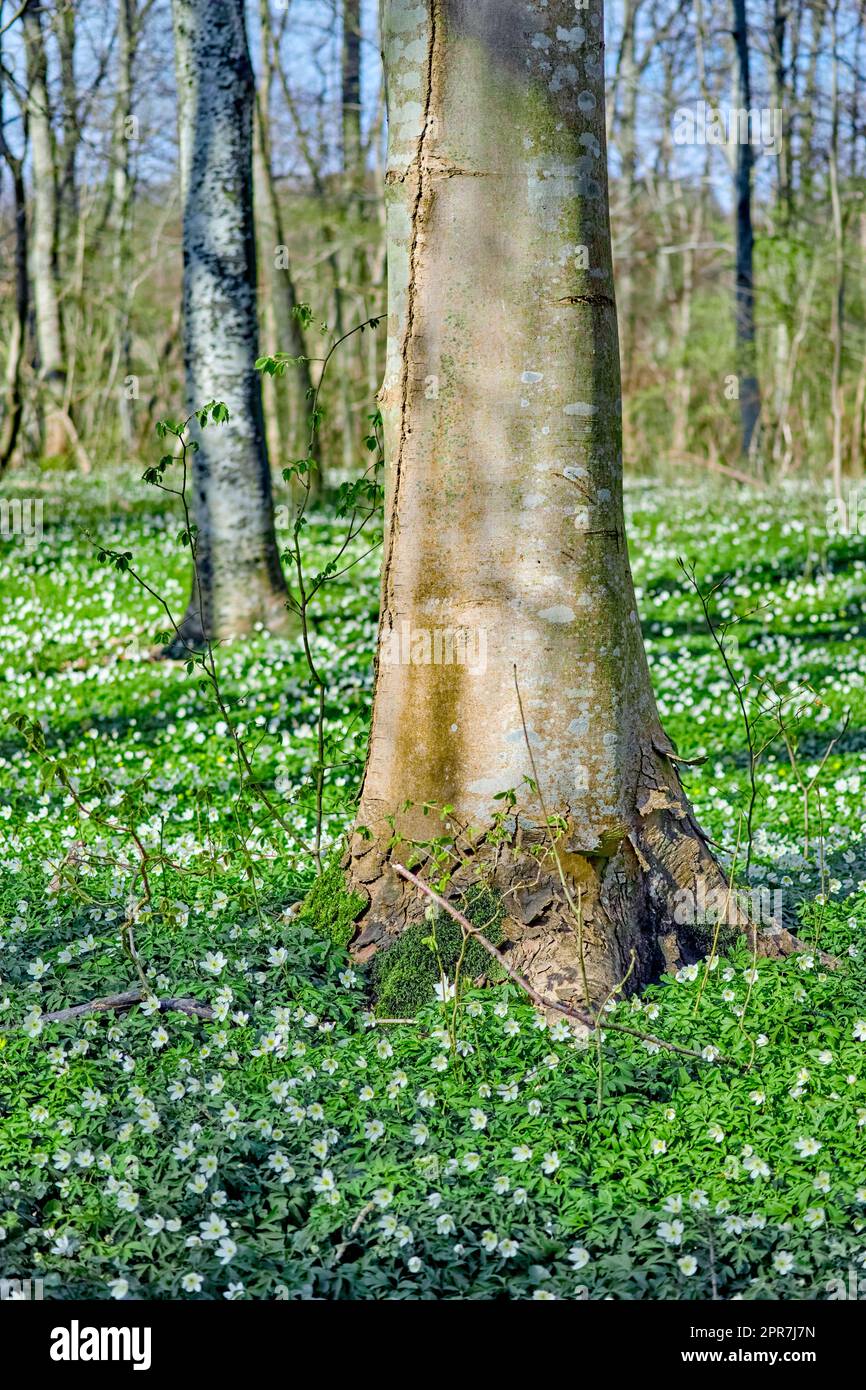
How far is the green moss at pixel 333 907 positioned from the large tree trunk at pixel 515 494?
0.16 feet

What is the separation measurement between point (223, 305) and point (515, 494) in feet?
18.8

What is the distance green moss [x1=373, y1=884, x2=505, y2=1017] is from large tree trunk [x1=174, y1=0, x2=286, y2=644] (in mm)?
5205

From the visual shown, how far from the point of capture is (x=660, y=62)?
25547mm

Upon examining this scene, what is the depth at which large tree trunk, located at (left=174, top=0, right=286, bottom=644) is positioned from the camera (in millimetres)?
8422

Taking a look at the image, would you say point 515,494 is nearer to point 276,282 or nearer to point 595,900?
point 595,900

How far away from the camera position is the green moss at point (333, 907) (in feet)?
12.0

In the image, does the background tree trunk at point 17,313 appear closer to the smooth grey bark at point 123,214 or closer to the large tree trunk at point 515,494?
the smooth grey bark at point 123,214

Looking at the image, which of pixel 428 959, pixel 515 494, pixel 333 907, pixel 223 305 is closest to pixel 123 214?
pixel 223 305

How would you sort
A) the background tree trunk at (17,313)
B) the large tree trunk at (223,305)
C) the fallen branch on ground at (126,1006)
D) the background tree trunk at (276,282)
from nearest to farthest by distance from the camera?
the fallen branch on ground at (126,1006)
the large tree trunk at (223,305)
the background tree trunk at (17,313)
the background tree trunk at (276,282)

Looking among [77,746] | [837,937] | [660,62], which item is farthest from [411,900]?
[660,62]

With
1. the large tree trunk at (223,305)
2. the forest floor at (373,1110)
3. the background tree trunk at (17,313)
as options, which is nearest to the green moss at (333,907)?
the forest floor at (373,1110)

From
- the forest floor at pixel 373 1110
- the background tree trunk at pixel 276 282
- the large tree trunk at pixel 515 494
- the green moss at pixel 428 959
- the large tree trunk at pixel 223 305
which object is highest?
the background tree trunk at pixel 276 282

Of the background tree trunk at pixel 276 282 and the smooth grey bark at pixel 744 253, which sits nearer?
the background tree trunk at pixel 276 282

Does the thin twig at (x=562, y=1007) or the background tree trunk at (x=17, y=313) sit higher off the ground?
the background tree trunk at (x=17, y=313)
